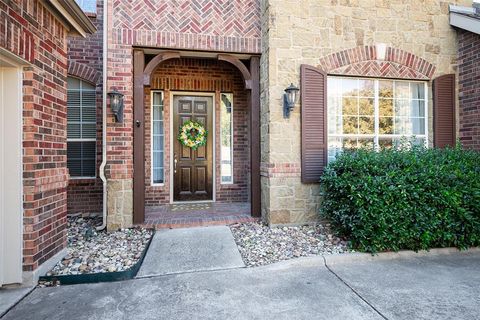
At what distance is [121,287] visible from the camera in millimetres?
2645

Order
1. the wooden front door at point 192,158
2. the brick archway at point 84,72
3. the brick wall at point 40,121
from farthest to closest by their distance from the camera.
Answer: the wooden front door at point 192,158 → the brick archway at point 84,72 → the brick wall at point 40,121

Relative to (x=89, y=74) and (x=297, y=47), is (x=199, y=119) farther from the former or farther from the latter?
(x=297, y=47)

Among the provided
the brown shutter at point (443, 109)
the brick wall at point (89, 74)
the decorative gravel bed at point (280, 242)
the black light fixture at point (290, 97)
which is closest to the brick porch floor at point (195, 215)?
the decorative gravel bed at point (280, 242)

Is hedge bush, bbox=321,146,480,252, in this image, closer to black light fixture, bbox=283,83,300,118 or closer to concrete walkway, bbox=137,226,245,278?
black light fixture, bbox=283,83,300,118

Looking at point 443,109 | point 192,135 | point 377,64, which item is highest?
point 377,64

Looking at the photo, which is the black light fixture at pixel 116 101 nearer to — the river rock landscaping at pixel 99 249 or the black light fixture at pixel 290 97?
the river rock landscaping at pixel 99 249

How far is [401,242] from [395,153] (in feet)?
3.95

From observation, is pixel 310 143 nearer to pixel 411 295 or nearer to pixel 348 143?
pixel 348 143

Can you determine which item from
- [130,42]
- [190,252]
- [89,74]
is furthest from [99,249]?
[89,74]

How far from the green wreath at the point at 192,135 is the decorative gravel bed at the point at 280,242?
2158 mm

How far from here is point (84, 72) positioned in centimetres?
495

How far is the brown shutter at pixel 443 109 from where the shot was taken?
15.4ft

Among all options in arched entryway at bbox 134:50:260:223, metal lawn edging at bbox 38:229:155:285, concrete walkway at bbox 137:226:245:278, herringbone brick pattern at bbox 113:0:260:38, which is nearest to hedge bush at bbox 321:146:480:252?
concrete walkway at bbox 137:226:245:278

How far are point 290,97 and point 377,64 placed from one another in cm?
171
